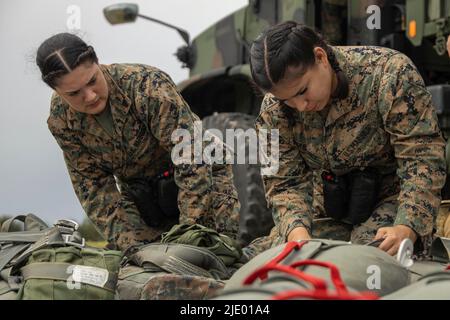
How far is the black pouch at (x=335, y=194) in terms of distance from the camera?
9.79ft

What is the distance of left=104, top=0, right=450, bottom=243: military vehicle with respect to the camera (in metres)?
4.27

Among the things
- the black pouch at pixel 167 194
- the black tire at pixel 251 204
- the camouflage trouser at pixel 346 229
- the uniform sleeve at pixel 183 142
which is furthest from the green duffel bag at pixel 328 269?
the black tire at pixel 251 204

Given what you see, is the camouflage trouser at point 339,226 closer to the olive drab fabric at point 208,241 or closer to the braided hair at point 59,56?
the olive drab fabric at point 208,241

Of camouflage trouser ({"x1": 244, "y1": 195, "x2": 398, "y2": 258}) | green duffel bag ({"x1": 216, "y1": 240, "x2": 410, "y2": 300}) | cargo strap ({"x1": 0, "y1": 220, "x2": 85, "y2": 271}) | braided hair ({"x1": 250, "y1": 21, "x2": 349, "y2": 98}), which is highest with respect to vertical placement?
braided hair ({"x1": 250, "y1": 21, "x2": 349, "y2": 98})

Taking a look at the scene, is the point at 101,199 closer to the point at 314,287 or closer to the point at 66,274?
the point at 66,274

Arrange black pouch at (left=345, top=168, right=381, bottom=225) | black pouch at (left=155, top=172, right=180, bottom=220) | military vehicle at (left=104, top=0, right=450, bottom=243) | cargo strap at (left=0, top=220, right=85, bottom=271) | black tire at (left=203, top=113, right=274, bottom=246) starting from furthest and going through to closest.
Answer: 1. black tire at (left=203, top=113, right=274, bottom=246)
2. military vehicle at (left=104, top=0, right=450, bottom=243)
3. black pouch at (left=155, top=172, right=180, bottom=220)
4. black pouch at (left=345, top=168, right=381, bottom=225)
5. cargo strap at (left=0, top=220, right=85, bottom=271)

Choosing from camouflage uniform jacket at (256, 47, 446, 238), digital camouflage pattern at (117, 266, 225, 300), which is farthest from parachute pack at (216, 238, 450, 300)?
camouflage uniform jacket at (256, 47, 446, 238)

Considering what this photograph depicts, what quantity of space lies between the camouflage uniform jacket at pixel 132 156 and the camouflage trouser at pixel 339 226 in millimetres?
253

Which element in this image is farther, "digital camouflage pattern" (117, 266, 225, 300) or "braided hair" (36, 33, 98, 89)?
"braided hair" (36, 33, 98, 89)

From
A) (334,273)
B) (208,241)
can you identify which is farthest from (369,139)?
(334,273)

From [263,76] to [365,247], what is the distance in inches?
28.1

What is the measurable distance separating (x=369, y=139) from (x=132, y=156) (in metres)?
0.95

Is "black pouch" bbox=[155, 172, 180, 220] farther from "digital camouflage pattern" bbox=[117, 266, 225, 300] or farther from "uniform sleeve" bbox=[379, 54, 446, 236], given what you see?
"digital camouflage pattern" bbox=[117, 266, 225, 300]
